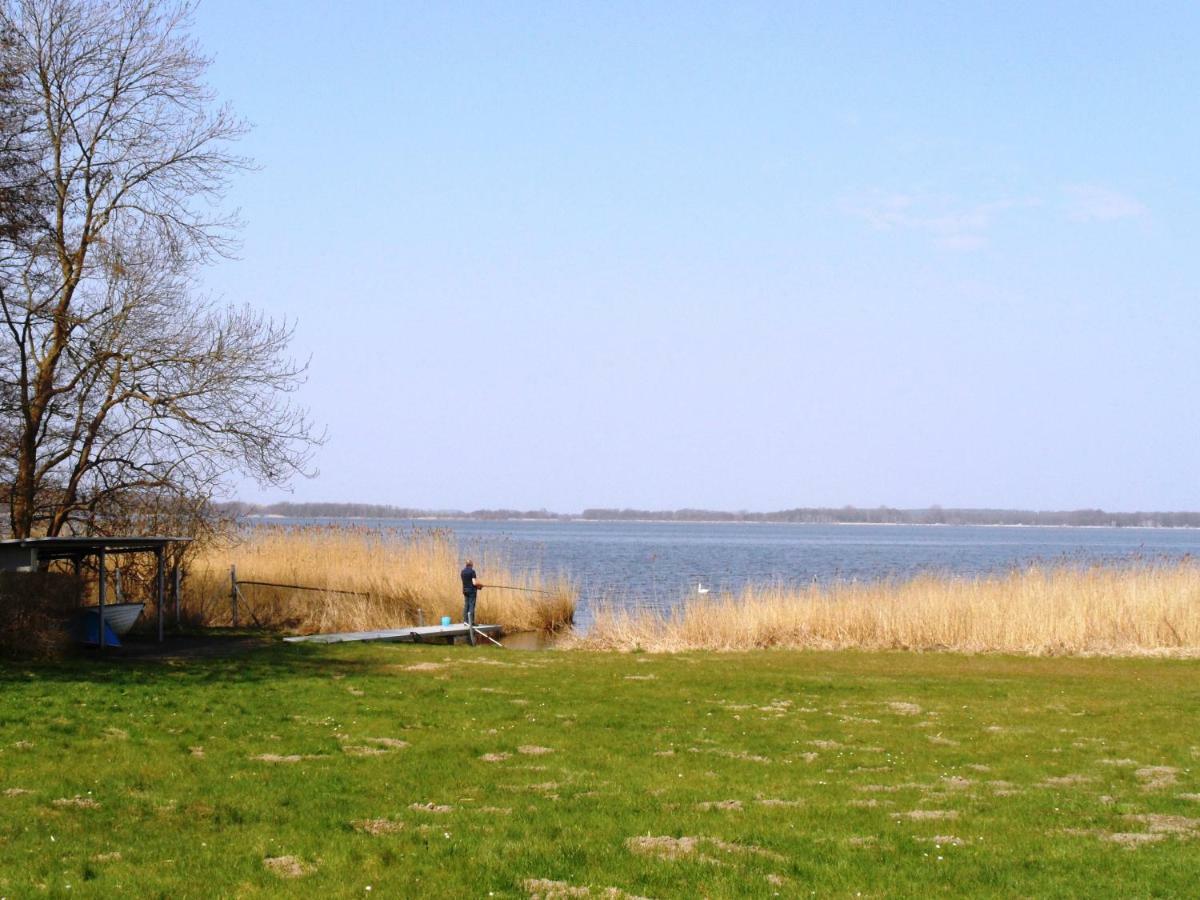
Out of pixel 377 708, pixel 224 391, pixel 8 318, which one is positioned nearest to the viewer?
pixel 377 708

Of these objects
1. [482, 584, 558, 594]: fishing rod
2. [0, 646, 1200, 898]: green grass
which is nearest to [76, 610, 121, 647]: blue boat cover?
[0, 646, 1200, 898]: green grass

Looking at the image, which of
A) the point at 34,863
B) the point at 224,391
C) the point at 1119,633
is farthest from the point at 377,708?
the point at 1119,633

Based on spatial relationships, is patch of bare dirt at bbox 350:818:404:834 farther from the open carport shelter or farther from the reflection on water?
the reflection on water

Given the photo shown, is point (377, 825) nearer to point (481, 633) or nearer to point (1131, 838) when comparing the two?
point (1131, 838)

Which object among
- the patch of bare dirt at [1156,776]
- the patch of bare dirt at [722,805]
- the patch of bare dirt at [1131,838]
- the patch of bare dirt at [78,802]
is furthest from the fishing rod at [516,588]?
the patch of bare dirt at [1131,838]

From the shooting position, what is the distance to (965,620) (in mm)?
24031

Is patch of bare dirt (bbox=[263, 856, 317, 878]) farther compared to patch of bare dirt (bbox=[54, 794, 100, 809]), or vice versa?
patch of bare dirt (bbox=[54, 794, 100, 809])

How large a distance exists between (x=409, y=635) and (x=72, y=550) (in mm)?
7160

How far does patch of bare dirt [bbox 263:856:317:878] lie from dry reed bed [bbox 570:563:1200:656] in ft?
54.1

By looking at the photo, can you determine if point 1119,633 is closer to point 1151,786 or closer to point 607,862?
point 1151,786

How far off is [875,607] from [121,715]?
16253 millimetres

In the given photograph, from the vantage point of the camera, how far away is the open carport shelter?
18312 mm

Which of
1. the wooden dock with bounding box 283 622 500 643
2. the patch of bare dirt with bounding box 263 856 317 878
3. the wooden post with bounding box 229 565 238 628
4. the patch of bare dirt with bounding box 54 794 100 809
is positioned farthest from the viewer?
the wooden post with bounding box 229 565 238 628

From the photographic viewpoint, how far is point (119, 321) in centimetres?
2306
